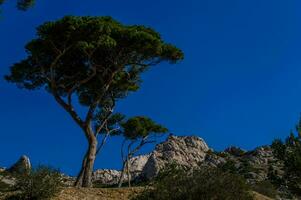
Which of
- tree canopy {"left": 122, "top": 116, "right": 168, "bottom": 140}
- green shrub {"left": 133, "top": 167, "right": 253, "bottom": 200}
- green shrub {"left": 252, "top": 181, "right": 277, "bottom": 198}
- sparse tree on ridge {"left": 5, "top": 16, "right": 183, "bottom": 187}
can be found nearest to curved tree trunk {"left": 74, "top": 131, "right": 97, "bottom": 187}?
sparse tree on ridge {"left": 5, "top": 16, "right": 183, "bottom": 187}

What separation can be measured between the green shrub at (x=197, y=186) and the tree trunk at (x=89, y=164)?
8.26m

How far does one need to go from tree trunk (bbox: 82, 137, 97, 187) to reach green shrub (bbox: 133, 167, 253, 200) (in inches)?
325

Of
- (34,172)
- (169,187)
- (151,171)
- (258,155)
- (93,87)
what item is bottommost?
(169,187)

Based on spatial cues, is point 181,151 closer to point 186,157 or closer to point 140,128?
point 186,157

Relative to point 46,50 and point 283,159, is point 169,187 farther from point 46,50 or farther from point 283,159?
point 46,50

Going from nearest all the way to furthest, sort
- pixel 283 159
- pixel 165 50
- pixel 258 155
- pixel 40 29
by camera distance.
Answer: pixel 283 159 < pixel 40 29 < pixel 165 50 < pixel 258 155

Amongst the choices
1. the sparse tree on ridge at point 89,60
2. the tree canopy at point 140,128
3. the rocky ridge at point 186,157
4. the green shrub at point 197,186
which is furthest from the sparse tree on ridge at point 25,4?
the rocky ridge at point 186,157

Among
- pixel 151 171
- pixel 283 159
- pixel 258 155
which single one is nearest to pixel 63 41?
pixel 283 159

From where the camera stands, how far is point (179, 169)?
1414cm

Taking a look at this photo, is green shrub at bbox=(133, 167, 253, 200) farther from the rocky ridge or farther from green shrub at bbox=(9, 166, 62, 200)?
the rocky ridge

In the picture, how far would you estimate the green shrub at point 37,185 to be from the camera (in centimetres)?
1575

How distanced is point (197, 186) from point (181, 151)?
66.6 metres

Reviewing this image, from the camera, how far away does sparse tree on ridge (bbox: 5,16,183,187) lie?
2409 centimetres

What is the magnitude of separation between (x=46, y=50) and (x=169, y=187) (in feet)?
45.9
